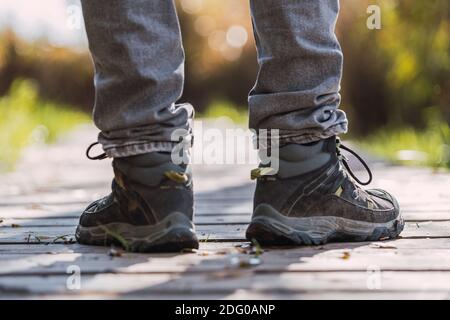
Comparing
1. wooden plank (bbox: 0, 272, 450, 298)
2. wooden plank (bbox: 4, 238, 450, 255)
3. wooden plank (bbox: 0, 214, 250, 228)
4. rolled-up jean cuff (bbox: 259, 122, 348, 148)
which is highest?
rolled-up jean cuff (bbox: 259, 122, 348, 148)

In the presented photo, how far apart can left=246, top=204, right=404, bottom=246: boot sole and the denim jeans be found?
6.0 inches

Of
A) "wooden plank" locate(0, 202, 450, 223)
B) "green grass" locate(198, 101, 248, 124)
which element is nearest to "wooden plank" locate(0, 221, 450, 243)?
"wooden plank" locate(0, 202, 450, 223)

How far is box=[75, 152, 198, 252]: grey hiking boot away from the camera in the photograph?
4.37 ft

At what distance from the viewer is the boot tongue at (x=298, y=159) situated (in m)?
1.40

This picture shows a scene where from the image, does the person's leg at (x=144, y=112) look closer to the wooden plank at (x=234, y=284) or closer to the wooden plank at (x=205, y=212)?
the wooden plank at (x=234, y=284)

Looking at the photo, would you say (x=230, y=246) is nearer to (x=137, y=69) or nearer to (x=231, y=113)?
(x=137, y=69)

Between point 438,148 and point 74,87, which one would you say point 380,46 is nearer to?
point 438,148

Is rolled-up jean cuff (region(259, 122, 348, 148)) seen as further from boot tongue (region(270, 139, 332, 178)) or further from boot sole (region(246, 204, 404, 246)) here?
boot sole (region(246, 204, 404, 246))

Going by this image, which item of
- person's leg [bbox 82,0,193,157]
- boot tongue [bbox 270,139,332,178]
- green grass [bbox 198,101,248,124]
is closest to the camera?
person's leg [bbox 82,0,193,157]

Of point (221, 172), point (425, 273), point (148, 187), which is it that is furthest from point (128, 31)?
point (221, 172)

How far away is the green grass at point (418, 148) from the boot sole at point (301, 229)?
209 centimetres

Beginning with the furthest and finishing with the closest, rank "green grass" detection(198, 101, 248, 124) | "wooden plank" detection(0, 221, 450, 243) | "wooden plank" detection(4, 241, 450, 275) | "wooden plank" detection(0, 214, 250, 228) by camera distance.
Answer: "green grass" detection(198, 101, 248, 124), "wooden plank" detection(0, 214, 250, 228), "wooden plank" detection(0, 221, 450, 243), "wooden plank" detection(4, 241, 450, 275)

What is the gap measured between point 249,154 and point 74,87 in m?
9.67

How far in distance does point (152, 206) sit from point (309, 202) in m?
0.30
